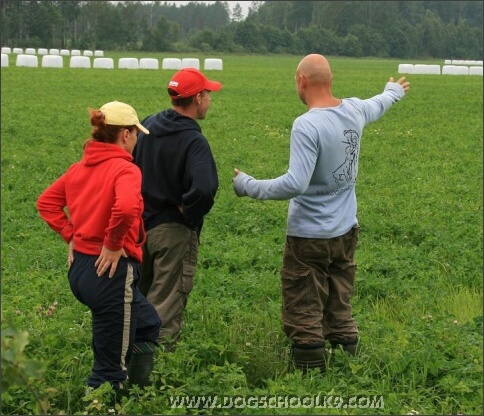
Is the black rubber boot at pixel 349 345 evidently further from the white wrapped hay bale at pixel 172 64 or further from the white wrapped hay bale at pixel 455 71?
the white wrapped hay bale at pixel 455 71

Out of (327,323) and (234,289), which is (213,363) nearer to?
(327,323)

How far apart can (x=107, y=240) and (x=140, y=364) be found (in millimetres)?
811

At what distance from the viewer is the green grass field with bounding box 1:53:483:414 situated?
5211 mm

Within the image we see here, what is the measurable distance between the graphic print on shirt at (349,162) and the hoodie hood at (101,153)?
1.31 metres

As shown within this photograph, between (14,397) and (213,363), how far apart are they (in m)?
1.25

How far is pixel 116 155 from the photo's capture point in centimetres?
503

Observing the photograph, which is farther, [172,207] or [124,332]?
[172,207]

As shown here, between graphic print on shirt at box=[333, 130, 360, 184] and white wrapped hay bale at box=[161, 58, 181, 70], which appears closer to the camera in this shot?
graphic print on shirt at box=[333, 130, 360, 184]

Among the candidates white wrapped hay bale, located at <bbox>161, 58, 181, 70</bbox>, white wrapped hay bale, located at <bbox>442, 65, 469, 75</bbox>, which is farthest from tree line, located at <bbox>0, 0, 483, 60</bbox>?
white wrapped hay bale, located at <bbox>442, 65, 469, 75</bbox>

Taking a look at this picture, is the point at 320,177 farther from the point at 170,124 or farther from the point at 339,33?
the point at 339,33

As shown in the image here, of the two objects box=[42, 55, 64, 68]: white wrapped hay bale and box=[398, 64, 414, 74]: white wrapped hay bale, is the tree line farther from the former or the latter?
box=[398, 64, 414, 74]: white wrapped hay bale

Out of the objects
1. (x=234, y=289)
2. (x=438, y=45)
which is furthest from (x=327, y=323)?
(x=438, y=45)

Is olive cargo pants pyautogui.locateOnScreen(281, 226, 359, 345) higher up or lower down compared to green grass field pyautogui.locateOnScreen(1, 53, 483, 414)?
higher up

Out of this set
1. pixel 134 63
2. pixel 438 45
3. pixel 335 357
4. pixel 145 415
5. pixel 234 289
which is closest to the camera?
pixel 145 415
